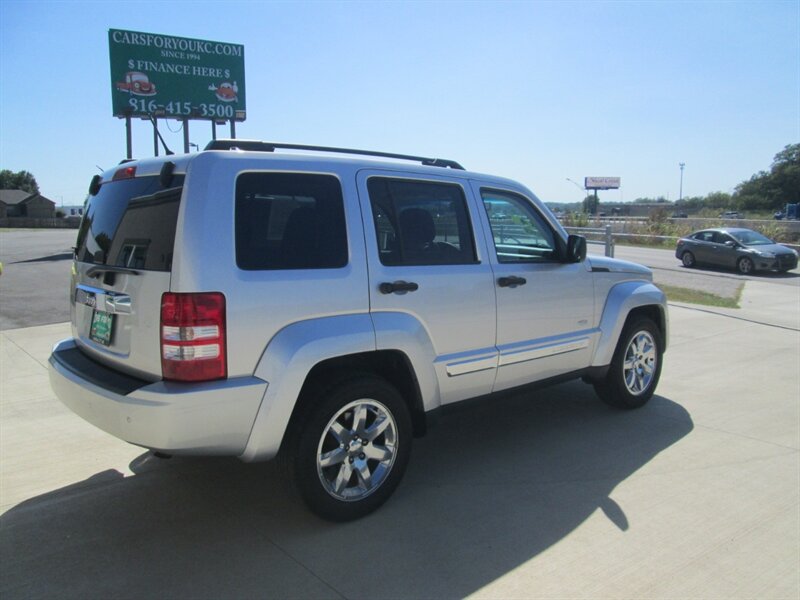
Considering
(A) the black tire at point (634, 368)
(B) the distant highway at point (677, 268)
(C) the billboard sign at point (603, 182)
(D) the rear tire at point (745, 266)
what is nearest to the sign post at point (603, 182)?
(C) the billboard sign at point (603, 182)

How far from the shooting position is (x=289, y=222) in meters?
3.16

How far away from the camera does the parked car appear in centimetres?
1966

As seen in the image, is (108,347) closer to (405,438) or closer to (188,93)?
(405,438)

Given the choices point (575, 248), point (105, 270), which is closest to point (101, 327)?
point (105, 270)

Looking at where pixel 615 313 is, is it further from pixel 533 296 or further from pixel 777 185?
pixel 777 185

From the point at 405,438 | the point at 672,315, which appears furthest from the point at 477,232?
the point at 672,315

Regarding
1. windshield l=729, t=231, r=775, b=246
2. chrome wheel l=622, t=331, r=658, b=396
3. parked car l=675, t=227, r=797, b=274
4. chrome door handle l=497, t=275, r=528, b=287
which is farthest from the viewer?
windshield l=729, t=231, r=775, b=246

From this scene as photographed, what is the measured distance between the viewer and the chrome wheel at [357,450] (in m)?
3.26

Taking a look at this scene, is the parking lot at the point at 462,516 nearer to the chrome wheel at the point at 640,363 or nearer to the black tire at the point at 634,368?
the black tire at the point at 634,368

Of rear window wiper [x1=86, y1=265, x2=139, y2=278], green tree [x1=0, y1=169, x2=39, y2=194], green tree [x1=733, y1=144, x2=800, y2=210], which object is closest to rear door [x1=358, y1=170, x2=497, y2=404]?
rear window wiper [x1=86, y1=265, x2=139, y2=278]

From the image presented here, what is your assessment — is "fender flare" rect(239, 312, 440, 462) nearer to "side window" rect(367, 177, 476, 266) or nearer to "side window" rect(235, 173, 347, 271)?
"side window" rect(235, 173, 347, 271)

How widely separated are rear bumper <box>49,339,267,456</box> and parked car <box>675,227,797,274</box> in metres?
20.8

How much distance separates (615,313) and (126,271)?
361 centimetres

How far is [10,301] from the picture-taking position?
35.2 feet
